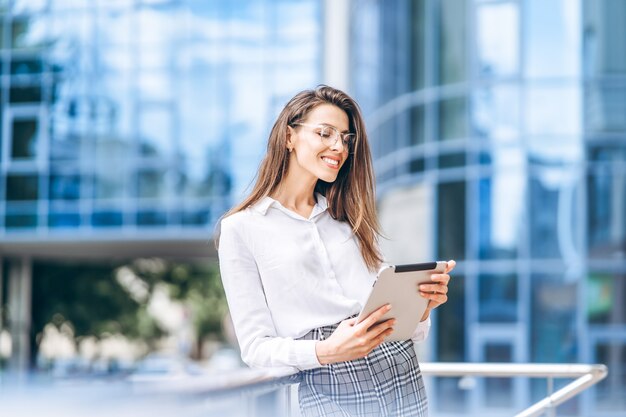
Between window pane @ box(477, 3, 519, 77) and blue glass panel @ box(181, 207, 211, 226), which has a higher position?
window pane @ box(477, 3, 519, 77)

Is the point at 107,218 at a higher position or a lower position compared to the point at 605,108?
lower

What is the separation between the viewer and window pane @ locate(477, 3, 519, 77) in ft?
53.7

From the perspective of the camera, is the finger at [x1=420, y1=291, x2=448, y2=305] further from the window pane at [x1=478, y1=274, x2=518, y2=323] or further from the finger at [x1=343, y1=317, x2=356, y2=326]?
the window pane at [x1=478, y1=274, x2=518, y2=323]

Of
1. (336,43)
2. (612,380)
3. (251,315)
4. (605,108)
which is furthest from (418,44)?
(251,315)

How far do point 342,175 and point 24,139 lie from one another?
24.6m

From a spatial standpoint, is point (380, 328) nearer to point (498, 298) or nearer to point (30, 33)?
point (498, 298)

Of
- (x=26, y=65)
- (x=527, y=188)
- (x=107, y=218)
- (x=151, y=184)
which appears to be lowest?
(x=107, y=218)

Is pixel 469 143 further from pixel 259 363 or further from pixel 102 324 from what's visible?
pixel 102 324

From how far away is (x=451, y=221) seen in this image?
16922 mm

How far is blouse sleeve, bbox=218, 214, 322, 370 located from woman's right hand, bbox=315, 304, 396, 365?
4 centimetres

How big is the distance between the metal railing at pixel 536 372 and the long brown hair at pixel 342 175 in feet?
4.51

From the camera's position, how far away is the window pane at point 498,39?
53.7 feet

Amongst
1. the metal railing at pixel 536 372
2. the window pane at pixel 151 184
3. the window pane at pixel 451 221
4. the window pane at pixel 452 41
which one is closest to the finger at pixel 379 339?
the metal railing at pixel 536 372

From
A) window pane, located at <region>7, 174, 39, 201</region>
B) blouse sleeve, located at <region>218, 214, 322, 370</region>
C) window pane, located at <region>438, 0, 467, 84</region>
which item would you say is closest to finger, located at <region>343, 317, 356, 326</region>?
blouse sleeve, located at <region>218, 214, 322, 370</region>
